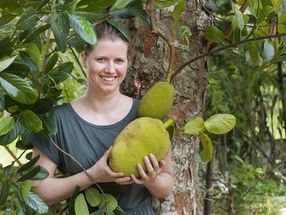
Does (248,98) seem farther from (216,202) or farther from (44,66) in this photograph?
(44,66)

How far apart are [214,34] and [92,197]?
18.3 inches

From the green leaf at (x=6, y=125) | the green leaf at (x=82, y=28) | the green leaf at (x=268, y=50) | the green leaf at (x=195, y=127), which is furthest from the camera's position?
the green leaf at (x=268, y=50)

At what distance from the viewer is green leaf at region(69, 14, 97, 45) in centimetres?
83

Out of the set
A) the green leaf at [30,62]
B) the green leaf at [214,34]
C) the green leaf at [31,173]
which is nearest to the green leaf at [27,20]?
the green leaf at [30,62]

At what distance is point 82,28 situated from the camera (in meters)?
0.84

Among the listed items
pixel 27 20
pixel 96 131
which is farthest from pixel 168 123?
pixel 27 20

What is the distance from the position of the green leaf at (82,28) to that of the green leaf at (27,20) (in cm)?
7

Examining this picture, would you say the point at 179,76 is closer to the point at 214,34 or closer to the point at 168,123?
the point at 214,34

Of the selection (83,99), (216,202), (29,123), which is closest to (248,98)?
(216,202)

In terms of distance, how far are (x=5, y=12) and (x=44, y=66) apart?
0.17 m

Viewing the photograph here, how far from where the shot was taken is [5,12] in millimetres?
1146

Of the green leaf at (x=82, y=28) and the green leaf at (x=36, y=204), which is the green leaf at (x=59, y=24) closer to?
the green leaf at (x=82, y=28)

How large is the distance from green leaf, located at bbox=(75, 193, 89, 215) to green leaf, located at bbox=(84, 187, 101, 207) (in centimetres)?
3

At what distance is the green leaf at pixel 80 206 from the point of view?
1054mm
